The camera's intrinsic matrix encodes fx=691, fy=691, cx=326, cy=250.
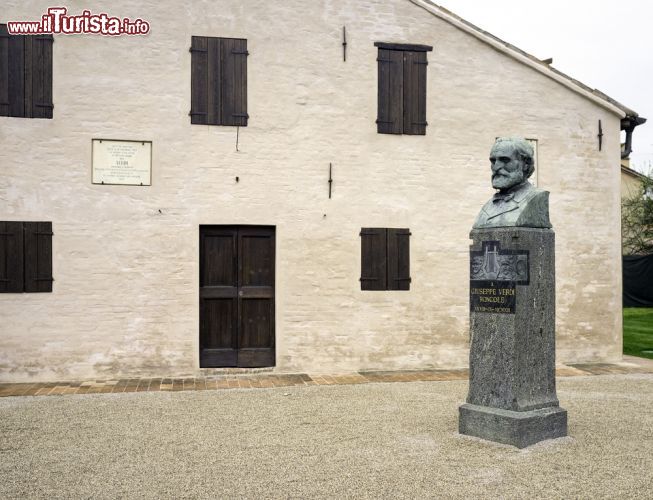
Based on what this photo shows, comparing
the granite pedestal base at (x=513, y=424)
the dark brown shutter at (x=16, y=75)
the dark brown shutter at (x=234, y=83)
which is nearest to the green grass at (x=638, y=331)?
the granite pedestal base at (x=513, y=424)

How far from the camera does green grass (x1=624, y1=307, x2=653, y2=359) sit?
494 inches

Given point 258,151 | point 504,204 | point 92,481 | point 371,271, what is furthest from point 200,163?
point 92,481

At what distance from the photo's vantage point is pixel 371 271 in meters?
9.97

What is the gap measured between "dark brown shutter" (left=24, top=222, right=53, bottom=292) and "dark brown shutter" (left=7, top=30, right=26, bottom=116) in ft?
5.11

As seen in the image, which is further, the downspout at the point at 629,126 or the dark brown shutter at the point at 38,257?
the downspout at the point at 629,126

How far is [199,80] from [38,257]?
3.22 meters

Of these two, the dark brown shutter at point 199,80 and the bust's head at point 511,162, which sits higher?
the dark brown shutter at point 199,80

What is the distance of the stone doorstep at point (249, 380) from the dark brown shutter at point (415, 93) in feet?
11.7

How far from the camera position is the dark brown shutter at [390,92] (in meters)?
10.1

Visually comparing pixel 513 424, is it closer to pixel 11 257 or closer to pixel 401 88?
pixel 401 88

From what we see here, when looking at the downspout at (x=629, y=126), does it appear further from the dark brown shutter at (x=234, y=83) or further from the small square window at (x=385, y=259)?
the dark brown shutter at (x=234, y=83)

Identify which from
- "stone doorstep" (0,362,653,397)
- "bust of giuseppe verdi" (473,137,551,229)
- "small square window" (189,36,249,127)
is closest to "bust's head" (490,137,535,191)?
"bust of giuseppe verdi" (473,137,551,229)

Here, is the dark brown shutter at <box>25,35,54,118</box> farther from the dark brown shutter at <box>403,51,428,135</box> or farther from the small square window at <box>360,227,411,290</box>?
the dark brown shutter at <box>403,51,428,135</box>

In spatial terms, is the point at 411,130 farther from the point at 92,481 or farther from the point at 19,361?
the point at 92,481
